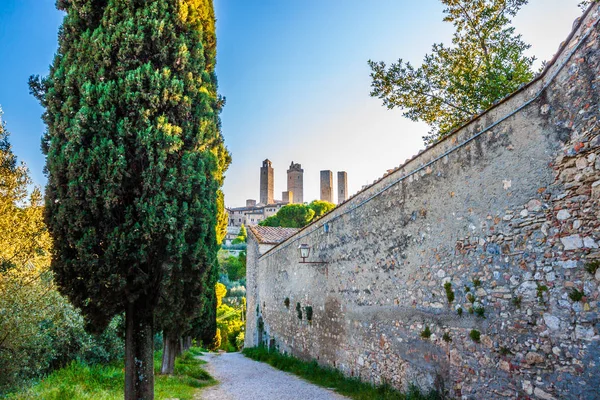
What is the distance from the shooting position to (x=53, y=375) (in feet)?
30.0

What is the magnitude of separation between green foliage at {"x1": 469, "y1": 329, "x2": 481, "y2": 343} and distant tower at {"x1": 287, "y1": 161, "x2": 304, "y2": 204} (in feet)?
242

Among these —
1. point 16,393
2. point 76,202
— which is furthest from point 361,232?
point 16,393

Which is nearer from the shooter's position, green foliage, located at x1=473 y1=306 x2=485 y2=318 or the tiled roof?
green foliage, located at x1=473 y1=306 x2=485 y2=318

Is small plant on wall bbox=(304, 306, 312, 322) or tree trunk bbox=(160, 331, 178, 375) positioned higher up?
small plant on wall bbox=(304, 306, 312, 322)

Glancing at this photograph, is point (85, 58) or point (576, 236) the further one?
point (85, 58)

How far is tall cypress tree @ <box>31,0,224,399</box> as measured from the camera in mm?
5672

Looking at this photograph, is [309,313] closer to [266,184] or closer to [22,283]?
[22,283]

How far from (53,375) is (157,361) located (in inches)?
232

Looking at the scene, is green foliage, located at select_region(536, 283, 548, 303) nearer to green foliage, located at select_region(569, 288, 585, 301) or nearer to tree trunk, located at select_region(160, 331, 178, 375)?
green foliage, located at select_region(569, 288, 585, 301)

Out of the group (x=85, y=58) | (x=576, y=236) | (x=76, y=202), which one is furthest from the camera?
(x=85, y=58)

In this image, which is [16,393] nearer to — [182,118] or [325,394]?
[182,118]

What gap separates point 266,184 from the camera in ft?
267

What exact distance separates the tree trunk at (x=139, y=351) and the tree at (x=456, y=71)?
785cm

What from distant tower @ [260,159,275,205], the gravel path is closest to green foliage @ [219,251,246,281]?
distant tower @ [260,159,275,205]
